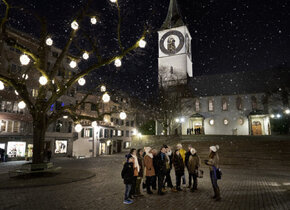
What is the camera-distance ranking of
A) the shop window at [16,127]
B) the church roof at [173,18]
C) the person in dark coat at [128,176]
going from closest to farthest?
the person in dark coat at [128,176]
the shop window at [16,127]
the church roof at [173,18]

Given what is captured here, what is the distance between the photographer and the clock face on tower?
52588mm

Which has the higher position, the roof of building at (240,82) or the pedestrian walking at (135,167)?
the roof of building at (240,82)

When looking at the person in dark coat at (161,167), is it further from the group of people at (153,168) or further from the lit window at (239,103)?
the lit window at (239,103)

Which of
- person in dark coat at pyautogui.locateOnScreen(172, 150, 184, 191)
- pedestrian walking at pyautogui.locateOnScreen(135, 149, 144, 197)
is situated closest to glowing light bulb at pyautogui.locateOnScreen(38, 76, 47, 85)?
pedestrian walking at pyautogui.locateOnScreen(135, 149, 144, 197)

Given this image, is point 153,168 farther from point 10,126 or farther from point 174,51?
point 174,51

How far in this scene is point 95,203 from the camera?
749cm

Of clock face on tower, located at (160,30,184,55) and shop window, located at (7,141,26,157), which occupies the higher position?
clock face on tower, located at (160,30,184,55)

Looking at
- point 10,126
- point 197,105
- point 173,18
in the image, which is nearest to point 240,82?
point 197,105

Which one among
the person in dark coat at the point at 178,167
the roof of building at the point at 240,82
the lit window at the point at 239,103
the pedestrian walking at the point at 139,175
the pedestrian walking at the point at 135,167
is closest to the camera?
the pedestrian walking at the point at 135,167

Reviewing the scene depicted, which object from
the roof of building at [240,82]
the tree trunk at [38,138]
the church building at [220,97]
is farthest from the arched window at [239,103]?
the tree trunk at [38,138]

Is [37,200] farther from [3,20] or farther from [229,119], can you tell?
[229,119]

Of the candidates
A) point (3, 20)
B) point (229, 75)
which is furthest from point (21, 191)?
point (229, 75)

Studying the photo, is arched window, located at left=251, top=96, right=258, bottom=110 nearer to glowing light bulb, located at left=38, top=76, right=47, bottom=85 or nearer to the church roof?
the church roof

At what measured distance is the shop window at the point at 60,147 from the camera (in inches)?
1356
